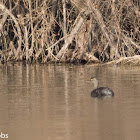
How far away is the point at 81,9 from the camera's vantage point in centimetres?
2506

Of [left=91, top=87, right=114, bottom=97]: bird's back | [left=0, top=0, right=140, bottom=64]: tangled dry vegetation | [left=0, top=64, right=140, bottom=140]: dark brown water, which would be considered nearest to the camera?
[left=0, top=64, right=140, bottom=140]: dark brown water

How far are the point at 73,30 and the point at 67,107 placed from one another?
527 inches

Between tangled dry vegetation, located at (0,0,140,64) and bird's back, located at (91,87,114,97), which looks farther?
tangled dry vegetation, located at (0,0,140,64)

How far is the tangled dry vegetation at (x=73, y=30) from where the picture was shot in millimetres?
24312

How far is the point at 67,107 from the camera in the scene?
12273 mm

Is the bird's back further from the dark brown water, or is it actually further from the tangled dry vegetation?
the tangled dry vegetation

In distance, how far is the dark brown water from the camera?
31.8ft

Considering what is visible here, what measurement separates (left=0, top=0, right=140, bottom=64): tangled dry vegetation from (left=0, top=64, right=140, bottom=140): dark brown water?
4.87 m

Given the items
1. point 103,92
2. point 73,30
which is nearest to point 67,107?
point 103,92

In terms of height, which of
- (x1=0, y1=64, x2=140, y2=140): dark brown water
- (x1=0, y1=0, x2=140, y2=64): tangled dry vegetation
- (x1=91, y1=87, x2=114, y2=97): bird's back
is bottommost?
(x1=0, y1=64, x2=140, y2=140): dark brown water

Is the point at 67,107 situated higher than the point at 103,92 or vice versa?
the point at 103,92

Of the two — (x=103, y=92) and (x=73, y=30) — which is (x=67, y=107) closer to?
(x=103, y=92)

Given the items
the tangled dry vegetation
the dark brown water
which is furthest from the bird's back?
the tangled dry vegetation

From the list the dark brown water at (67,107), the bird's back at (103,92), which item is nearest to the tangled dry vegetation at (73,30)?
the dark brown water at (67,107)
